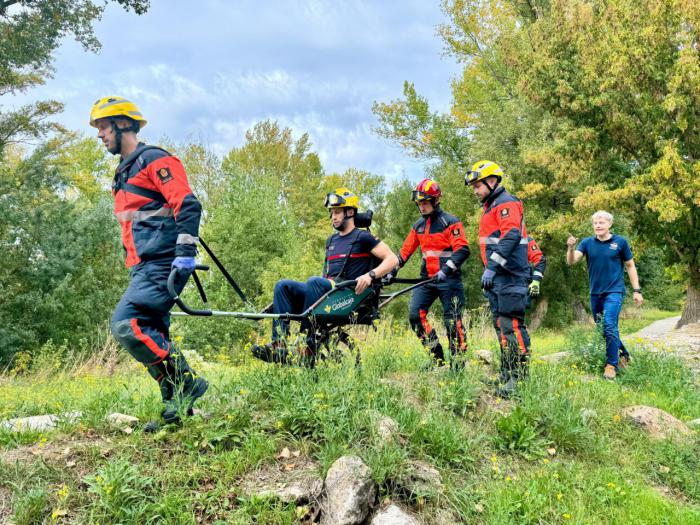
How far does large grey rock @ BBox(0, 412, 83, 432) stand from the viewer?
3738 millimetres

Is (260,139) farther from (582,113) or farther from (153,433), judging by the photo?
(153,433)

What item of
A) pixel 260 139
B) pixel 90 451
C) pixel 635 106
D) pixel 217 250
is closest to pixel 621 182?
pixel 635 106

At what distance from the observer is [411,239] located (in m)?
6.27

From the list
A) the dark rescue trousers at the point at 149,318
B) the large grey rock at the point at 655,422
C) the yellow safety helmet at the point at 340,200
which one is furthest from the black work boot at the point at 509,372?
the dark rescue trousers at the point at 149,318

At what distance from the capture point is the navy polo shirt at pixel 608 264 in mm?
6672

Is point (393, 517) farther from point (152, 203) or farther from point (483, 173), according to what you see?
point (483, 173)

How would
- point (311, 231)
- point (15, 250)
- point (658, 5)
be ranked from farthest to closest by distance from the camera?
point (311, 231), point (15, 250), point (658, 5)

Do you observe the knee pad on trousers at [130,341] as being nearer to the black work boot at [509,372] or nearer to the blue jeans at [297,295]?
the blue jeans at [297,295]

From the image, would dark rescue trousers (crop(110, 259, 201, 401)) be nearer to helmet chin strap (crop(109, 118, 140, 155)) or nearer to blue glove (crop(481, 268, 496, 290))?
helmet chin strap (crop(109, 118, 140, 155))

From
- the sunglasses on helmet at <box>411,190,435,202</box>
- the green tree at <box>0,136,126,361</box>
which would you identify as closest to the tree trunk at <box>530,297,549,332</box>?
the green tree at <box>0,136,126,361</box>

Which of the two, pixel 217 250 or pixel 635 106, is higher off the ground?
pixel 635 106

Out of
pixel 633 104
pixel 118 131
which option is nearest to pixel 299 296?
pixel 118 131

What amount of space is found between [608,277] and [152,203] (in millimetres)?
5629

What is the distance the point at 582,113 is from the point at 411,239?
475 inches
